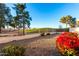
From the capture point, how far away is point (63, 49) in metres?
3.05

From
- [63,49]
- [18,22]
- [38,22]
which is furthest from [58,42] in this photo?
[18,22]

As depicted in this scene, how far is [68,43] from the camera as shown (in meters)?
3.04

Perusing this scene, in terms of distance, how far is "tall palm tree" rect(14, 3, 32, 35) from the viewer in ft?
10.1

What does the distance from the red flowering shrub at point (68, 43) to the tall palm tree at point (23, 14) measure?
422 millimetres

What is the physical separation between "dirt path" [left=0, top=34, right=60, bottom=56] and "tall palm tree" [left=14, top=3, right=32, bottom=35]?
215 millimetres

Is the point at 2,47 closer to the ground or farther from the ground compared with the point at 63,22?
closer to the ground

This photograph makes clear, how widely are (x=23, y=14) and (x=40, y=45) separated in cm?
42

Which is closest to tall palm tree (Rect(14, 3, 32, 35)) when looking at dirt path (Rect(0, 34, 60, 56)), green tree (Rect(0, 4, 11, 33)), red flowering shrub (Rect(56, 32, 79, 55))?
green tree (Rect(0, 4, 11, 33))

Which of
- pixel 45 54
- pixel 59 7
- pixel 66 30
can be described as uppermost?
pixel 59 7

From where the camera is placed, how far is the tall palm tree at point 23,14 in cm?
307

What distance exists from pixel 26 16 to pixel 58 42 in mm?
485

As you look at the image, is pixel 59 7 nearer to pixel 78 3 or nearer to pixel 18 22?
pixel 78 3

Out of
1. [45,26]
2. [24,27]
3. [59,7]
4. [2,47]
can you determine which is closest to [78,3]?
[59,7]

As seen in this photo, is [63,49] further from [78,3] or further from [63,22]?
[78,3]
